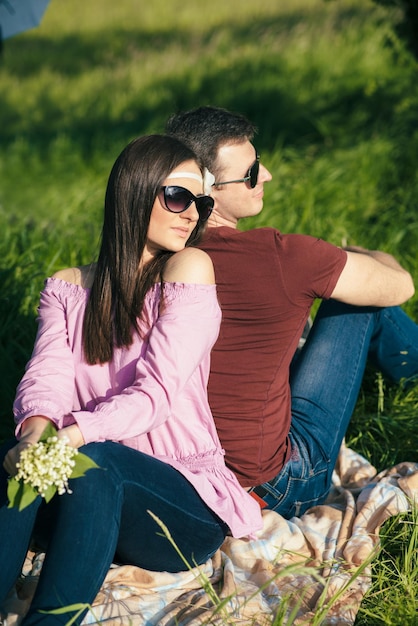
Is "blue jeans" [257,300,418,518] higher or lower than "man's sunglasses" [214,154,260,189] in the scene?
lower

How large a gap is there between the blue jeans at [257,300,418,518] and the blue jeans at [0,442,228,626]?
455mm

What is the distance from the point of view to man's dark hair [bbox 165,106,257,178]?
3.15 m

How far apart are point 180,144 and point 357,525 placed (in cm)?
135

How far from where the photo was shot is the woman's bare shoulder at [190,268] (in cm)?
266

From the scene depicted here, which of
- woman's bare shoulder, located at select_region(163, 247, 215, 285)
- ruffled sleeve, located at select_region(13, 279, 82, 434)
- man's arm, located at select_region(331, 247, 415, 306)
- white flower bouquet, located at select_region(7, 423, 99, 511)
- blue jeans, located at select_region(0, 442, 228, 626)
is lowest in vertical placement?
blue jeans, located at select_region(0, 442, 228, 626)

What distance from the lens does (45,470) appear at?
7.52 feet

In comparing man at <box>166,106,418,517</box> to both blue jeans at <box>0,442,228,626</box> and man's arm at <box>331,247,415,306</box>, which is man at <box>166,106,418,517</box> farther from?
blue jeans at <box>0,442,228,626</box>

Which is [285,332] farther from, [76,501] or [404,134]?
[404,134]

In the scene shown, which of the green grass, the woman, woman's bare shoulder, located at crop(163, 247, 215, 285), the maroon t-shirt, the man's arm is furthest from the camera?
the green grass

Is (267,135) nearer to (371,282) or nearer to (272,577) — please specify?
(371,282)

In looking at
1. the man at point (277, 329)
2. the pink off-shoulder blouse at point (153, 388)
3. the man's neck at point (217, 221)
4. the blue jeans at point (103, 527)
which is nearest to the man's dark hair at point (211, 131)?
the man at point (277, 329)

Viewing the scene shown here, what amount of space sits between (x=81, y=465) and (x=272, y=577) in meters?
0.73

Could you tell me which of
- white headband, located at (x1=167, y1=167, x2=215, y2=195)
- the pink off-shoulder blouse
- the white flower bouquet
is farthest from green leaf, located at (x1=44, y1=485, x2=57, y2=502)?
white headband, located at (x1=167, y1=167, x2=215, y2=195)

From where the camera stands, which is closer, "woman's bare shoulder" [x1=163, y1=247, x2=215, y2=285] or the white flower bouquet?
the white flower bouquet
